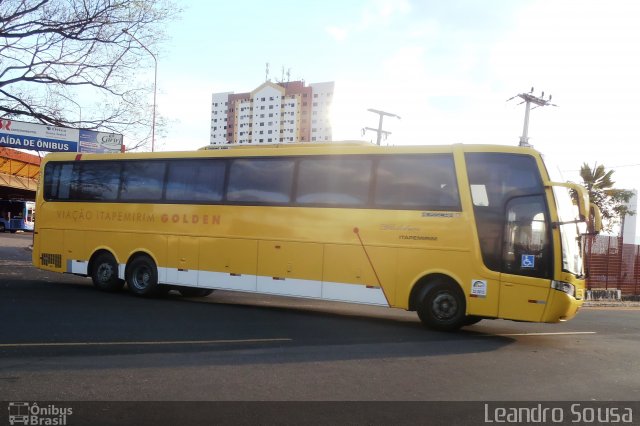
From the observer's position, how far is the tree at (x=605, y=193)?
32750mm

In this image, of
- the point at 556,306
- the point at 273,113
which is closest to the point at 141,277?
the point at 556,306

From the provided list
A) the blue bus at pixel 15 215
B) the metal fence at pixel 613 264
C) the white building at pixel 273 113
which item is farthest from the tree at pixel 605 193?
the blue bus at pixel 15 215

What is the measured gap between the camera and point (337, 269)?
1172cm

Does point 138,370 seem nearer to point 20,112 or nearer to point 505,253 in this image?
point 505,253

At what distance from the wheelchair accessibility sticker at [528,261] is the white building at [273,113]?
51.5m

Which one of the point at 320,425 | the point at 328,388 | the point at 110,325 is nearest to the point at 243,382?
the point at 328,388

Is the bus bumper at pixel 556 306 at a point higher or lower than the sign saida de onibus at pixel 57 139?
lower

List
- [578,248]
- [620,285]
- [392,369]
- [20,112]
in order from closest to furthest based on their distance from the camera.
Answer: [392,369] < [578,248] < [20,112] < [620,285]

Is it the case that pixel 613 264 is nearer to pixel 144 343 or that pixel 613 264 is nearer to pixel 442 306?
pixel 442 306

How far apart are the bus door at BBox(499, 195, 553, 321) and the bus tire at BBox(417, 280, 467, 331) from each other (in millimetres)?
757

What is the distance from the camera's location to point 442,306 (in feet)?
34.6

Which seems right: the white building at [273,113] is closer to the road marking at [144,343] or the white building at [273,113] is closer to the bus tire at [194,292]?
the bus tire at [194,292]

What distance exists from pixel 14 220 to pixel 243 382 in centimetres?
5962

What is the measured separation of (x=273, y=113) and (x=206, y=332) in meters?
54.9
